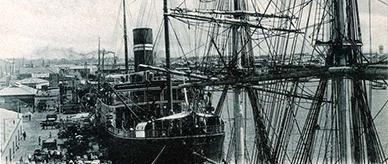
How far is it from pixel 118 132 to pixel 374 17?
10.2 m

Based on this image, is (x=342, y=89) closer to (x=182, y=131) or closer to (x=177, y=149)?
(x=182, y=131)

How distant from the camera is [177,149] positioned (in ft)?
46.7

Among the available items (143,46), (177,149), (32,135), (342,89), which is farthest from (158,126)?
(32,135)

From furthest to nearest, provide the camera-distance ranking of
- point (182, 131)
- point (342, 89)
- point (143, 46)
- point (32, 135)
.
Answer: point (32, 135)
point (143, 46)
point (182, 131)
point (342, 89)

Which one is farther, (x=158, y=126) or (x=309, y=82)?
(x=158, y=126)

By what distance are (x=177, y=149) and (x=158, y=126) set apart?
0.84m

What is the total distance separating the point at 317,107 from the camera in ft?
24.3

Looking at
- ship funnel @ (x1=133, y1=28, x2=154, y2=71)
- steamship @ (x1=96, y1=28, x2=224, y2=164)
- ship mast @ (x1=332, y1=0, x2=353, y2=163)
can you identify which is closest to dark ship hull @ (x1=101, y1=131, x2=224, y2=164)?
steamship @ (x1=96, y1=28, x2=224, y2=164)

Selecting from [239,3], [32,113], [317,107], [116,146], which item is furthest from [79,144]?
[317,107]

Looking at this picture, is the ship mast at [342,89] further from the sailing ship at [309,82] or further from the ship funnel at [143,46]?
the ship funnel at [143,46]

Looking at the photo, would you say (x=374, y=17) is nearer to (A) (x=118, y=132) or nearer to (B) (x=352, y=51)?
(B) (x=352, y=51)

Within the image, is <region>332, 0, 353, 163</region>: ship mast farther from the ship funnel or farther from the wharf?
the ship funnel

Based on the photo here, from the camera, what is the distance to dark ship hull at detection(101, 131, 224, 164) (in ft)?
46.3

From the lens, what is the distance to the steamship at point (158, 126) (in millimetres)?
14141
